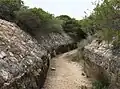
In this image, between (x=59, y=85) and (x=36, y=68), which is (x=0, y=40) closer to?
(x=36, y=68)

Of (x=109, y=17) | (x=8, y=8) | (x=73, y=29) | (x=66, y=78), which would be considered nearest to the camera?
(x=109, y=17)

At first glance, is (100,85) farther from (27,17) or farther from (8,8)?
(8,8)

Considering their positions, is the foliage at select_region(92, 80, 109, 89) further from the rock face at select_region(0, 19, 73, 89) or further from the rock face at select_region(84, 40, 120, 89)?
Answer: the rock face at select_region(0, 19, 73, 89)

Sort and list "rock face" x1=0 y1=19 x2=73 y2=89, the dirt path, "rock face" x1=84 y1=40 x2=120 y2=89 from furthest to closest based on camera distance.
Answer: the dirt path
"rock face" x1=84 y1=40 x2=120 y2=89
"rock face" x1=0 y1=19 x2=73 y2=89

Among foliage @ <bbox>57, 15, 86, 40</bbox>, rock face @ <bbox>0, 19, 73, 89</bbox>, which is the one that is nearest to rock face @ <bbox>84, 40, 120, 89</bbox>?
rock face @ <bbox>0, 19, 73, 89</bbox>

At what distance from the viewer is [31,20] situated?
18.0 meters

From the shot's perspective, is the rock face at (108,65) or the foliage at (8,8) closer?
the rock face at (108,65)

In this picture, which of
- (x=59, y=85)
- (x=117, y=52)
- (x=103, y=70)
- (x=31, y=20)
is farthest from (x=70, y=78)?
(x=31, y=20)

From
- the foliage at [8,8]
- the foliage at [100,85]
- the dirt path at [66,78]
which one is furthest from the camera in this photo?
the foliage at [8,8]

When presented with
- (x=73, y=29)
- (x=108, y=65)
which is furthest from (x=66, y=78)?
(x=73, y=29)

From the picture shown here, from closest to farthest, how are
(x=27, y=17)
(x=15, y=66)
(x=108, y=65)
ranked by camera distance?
1. (x=15, y=66)
2. (x=108, y=65)
3. (x=27, y=17)

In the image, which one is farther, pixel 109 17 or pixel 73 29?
pixel 73 29

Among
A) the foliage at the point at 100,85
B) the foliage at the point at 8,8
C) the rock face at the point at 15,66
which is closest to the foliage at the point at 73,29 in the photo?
the foliage at the point at 8,8

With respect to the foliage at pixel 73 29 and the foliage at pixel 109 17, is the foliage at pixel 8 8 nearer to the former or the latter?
the foliage at pixel 109 17
